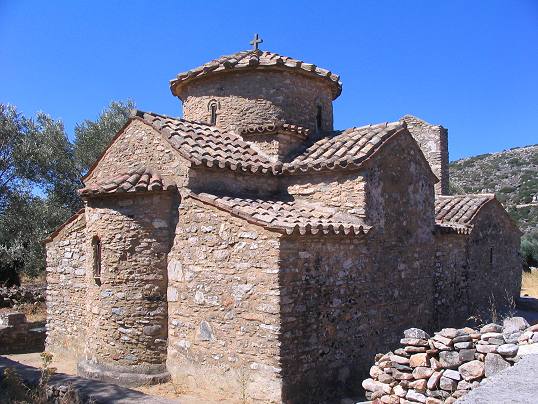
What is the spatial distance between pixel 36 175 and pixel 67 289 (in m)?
7.97

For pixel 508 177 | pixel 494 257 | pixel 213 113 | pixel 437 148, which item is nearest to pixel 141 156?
pixel 213 113

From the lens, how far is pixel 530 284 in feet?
71.2

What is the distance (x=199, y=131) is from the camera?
8.88 metres

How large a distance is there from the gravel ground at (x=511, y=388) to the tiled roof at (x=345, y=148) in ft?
14.4

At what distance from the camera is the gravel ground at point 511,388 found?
3176 millimetres

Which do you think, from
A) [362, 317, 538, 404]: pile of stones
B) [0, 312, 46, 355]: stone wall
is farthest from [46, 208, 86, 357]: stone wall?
[362, 317, 538, 404]: pile of stones

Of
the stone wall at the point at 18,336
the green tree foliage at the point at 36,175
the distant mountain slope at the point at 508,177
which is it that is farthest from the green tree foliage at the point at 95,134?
the distant mountain slope at the point at 508,177

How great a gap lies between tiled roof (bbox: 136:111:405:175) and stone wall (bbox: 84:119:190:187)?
0.18 metres

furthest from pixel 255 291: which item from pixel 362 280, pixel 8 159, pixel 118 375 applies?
pixel 8 159

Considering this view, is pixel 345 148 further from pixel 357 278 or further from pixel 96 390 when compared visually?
pixel 96 390

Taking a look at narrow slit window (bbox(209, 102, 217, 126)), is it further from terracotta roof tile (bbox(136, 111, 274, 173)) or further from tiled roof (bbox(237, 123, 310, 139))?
tiled roof (bbox(237, 123, 310, 139))

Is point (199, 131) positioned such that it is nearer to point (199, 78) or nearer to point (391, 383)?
point (199, 78)

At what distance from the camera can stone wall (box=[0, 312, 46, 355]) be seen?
11188mm

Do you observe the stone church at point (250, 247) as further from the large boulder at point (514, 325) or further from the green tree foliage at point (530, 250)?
the green tree foliage at point (530, 250)
